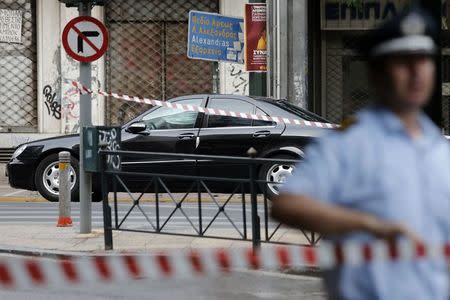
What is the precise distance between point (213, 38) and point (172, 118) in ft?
13.5

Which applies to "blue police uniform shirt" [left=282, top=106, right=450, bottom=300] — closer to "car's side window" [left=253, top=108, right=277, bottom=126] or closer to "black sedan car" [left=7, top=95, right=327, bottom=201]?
"black sedan car" [left=7, top=95, right=327, bottom=201]

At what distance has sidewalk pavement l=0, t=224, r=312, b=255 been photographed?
37.2 ft

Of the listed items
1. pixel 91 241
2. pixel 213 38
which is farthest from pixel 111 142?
pixel 213 38

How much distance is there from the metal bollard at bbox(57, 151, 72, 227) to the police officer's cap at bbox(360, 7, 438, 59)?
9.98 meters

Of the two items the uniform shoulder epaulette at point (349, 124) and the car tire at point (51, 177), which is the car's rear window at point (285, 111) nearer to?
the car tire at point (51, 177)

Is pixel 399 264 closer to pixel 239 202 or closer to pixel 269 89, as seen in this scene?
pixel 239 202

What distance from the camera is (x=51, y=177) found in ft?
54.3

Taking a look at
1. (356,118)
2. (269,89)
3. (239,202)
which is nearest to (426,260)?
(356,118)

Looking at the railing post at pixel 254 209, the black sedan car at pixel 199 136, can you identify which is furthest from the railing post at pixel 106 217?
the black sedan car at pixel 199 136

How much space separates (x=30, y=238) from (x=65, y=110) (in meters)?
10.9

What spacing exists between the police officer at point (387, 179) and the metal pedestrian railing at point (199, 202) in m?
6.96

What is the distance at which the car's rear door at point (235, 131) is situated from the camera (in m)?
15.7

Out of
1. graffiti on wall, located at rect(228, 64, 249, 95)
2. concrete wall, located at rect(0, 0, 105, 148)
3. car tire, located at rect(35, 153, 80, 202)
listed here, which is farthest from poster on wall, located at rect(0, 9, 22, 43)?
car tire, located at rect(35, 153, 80, 202)

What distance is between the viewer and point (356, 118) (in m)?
3.29
